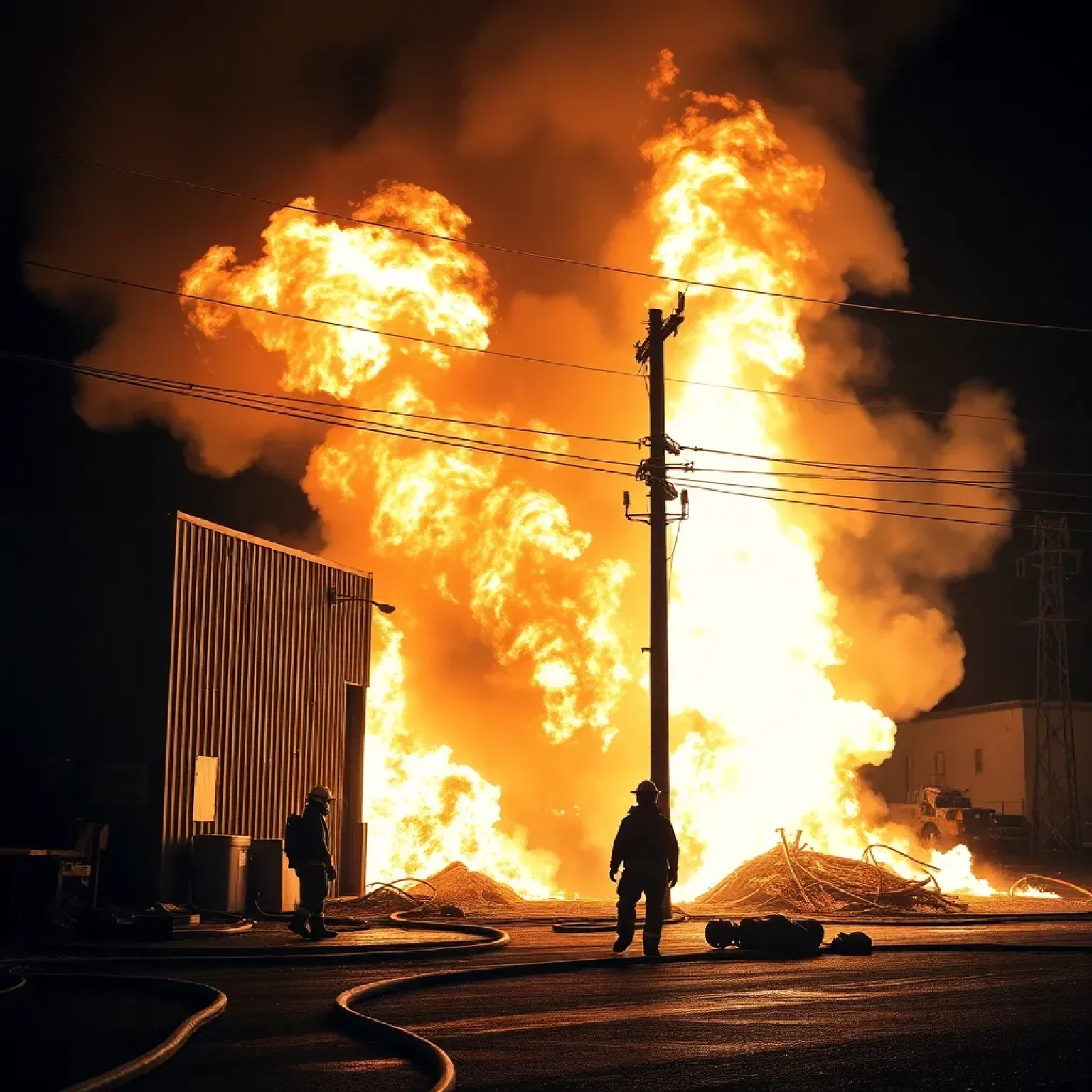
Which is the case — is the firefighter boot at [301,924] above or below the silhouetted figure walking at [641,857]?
below

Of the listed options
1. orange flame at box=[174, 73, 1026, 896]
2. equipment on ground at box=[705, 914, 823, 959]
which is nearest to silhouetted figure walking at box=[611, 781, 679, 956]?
equipment on ground at box=[705, 914, 823, 959]

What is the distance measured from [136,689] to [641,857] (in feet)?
33.9

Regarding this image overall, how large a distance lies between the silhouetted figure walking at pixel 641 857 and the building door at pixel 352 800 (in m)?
13.9

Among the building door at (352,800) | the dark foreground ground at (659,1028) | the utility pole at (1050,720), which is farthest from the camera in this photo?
the utility pole at (1050,720)

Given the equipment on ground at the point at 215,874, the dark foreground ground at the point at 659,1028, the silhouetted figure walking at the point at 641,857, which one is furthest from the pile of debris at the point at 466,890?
the dark foreground ground at the point at 659,1028

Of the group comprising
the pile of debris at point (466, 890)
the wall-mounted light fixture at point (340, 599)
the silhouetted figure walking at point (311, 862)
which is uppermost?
the wall-mounted light fixture at point (340, 599)

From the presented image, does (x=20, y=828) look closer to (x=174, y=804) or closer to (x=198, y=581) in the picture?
(x=174, y=804)

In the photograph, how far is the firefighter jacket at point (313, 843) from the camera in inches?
808

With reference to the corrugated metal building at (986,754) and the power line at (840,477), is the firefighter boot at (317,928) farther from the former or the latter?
the corrugated metal building at (986,754)

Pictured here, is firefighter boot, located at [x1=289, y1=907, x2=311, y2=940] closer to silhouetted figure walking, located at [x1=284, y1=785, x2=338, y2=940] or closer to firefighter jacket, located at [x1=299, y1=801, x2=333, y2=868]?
silhouetted figure walking, located at [x1=284, y1=785, x2=338, y2=940]

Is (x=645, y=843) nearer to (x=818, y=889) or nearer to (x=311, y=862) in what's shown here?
(x=311, y=862)

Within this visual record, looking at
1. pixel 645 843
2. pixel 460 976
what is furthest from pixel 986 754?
pixel 460 976

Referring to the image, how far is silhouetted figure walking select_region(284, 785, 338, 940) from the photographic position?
20359 millimetres

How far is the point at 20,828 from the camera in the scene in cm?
2480
